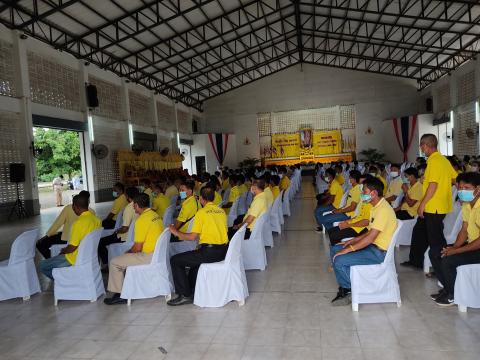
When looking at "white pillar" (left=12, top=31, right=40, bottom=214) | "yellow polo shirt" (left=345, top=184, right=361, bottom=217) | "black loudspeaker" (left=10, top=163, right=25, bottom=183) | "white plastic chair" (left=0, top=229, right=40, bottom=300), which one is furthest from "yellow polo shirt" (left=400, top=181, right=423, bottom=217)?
"white pillar" (left=12, top=31, right=40, bottom=214)

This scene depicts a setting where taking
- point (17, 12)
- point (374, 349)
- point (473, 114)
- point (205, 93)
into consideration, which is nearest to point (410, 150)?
point (473, 114)

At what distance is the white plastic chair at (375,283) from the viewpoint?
309 centimetres

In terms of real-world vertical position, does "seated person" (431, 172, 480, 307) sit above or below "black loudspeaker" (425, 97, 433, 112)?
below

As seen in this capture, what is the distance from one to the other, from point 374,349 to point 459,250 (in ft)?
3.75

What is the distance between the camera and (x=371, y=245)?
3.34 meters

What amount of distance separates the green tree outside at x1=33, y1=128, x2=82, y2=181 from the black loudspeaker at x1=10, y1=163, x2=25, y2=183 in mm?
14693

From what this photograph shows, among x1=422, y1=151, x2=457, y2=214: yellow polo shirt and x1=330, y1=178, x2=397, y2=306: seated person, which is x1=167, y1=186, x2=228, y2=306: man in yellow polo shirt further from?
x1=422, y1=151, x2=457, y2=214: yellow polo shirt

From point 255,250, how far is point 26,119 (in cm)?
843

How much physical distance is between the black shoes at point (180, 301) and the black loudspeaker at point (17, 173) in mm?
7883

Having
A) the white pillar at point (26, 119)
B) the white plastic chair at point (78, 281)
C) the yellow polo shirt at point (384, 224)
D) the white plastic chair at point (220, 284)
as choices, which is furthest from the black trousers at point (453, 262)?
the white pillar at point (26, 119)

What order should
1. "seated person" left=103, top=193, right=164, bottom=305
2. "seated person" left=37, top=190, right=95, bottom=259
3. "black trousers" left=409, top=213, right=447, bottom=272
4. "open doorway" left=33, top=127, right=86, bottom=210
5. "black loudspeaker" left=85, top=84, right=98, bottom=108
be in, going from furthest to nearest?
"open doorway" left=33, top=127, right=86, bottom=210 → "black loudspeaker" left=85, top=84, right=98, bottom=108 → "seated person" left=37, top=190, right=95, bottom=259 → "seated person" left=103, top=193, right=164, bottom=305 → "black trousers" left=409, top=213, right=447, bottom=272

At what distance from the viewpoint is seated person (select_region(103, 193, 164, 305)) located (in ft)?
11.6

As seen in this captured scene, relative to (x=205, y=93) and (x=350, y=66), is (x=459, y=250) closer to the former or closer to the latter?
(x=350, y=66)

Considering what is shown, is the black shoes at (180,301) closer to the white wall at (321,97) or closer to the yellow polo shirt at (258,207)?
the yellow polo shirt at (258,207)
